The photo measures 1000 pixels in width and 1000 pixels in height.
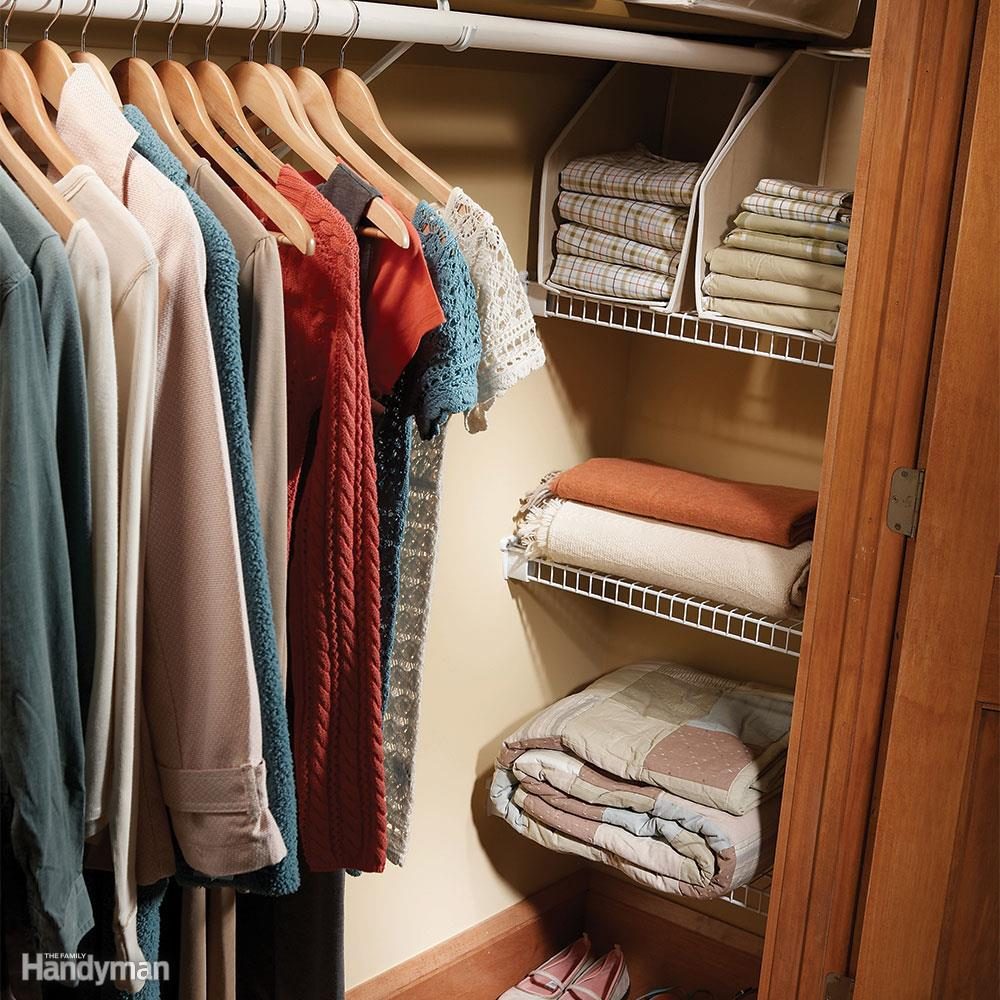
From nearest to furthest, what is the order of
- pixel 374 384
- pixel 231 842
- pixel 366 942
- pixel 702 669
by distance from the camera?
pixel 231 842 → pixel 374 384 → pixel 366 942 → pixel 702 669

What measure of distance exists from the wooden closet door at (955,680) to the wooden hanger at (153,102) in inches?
34.9

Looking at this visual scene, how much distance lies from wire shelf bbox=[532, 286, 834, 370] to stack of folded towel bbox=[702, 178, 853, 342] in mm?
58

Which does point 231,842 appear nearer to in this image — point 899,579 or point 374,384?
point 374,384

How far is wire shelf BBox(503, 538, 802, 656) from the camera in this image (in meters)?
1.93

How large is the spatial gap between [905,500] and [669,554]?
0.44m

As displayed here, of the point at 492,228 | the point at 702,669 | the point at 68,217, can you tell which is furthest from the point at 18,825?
the point at 702,669

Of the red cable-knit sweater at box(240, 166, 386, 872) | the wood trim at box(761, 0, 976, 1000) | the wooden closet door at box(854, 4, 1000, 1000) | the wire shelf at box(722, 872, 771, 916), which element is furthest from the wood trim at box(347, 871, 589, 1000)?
the red cable-knit sweater at box(240, 166, 386, 872)

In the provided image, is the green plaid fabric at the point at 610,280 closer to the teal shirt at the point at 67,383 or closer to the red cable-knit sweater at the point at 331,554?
the red cable-knit sweater at the point at 331,554

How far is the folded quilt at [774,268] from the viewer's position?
172 centimetres

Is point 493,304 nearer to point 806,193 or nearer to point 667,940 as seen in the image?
point 806,193

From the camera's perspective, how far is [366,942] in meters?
2.05

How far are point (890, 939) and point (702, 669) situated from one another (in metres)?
0.71

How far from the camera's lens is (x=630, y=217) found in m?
1.88

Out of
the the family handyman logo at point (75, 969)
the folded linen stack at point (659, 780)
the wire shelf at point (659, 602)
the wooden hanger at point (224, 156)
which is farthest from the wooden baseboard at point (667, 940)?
the wooden hanger at point (224, 156)
